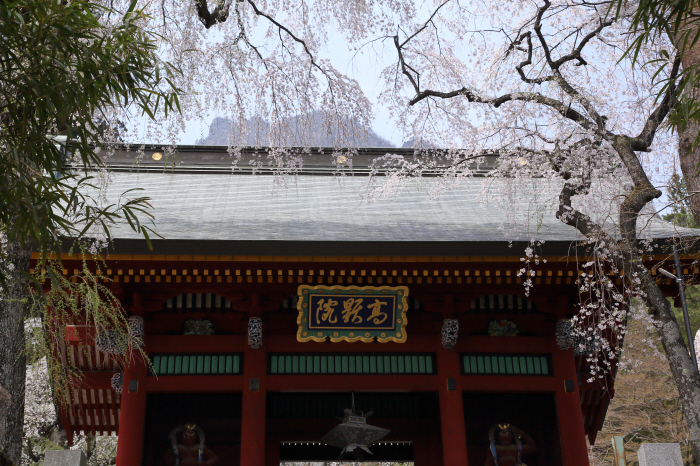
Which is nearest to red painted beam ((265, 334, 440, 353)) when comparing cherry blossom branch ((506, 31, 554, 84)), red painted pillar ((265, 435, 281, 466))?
red painted pillar ((265, 435, 281, 466))

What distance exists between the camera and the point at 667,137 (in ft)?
24.3

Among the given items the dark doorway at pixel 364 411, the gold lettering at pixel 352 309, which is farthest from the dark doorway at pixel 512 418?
the gold lettering at pixel 352 309

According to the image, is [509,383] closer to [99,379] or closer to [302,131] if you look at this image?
[302,131]

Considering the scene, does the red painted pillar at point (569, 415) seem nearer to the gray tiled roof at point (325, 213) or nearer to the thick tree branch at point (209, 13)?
the gray tiled roof at point (325, 213)

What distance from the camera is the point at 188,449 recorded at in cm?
784

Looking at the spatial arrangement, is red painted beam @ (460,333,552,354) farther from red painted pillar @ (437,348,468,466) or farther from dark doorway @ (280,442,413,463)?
dark doorway @ (280,442,413,463)

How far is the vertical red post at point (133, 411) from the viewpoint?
23.4 feet

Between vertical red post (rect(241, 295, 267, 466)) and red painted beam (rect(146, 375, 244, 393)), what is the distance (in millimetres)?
171

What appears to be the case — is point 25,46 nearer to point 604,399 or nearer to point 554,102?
point 554,102

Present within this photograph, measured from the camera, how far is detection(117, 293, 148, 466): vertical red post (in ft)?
23.4

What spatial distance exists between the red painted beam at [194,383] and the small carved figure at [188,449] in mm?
715

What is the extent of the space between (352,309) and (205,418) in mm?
2646

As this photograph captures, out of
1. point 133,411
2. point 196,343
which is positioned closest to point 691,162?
point 196,343

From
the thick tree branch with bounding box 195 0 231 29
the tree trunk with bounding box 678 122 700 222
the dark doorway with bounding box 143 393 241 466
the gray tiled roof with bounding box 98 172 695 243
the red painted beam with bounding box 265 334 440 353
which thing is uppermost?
the thick tree branch with bounding box 195 0 231 29
